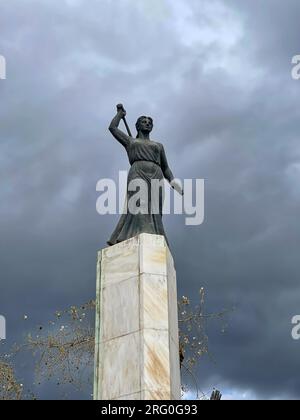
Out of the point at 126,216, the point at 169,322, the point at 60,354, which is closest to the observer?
the point at 169,322

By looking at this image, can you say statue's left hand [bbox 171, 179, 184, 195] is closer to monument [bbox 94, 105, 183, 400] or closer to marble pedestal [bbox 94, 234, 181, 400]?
monument [bbox 94, 105, 183, 400]

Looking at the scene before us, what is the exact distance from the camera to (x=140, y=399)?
449 inches

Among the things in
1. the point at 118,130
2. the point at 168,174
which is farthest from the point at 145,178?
the point at 118,130

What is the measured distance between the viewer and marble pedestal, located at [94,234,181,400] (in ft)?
38.4

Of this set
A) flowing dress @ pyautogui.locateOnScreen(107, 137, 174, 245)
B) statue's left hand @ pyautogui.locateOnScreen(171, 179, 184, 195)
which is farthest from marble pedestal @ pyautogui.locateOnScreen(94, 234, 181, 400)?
statue's left hand @ pyautogui.locateOnScreen(171, 179, 184, 195)

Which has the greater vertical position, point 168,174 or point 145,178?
point 168,174

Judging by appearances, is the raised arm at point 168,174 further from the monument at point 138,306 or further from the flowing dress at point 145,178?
the monument at point 138,306

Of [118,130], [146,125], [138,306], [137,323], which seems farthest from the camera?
[146,125]

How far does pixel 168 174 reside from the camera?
49.1ft

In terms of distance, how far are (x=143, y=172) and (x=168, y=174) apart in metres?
0.89

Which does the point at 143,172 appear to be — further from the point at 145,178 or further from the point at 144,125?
the point at 144,125
